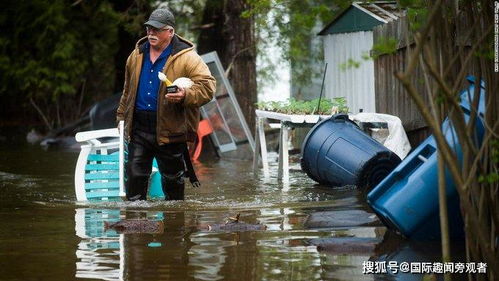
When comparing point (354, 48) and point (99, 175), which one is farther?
point (354, 48)

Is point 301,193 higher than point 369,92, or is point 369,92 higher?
point 369,92

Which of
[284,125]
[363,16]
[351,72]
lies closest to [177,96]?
[284,125]

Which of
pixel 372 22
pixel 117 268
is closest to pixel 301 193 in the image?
pixel 372 22

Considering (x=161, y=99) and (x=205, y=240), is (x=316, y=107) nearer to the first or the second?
(x=161, y=99)

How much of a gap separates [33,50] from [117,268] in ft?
71.7

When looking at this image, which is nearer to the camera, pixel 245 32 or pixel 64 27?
pixel 245 32

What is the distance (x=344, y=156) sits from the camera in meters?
11.9

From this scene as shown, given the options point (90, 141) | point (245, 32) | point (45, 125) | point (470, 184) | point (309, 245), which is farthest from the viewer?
point (45, 125)

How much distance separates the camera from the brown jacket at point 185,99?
10805 millimetres

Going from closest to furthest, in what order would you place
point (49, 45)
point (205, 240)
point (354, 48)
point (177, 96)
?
1. point (205, 240)
2. point (177, 96)
3. point (354, 48)
4. point (49, 45)

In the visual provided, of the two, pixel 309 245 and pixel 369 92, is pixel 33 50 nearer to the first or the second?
pixel 369 92

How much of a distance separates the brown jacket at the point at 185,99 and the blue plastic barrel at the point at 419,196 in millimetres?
2852

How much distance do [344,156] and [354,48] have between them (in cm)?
402

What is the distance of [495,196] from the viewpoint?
259 inches
